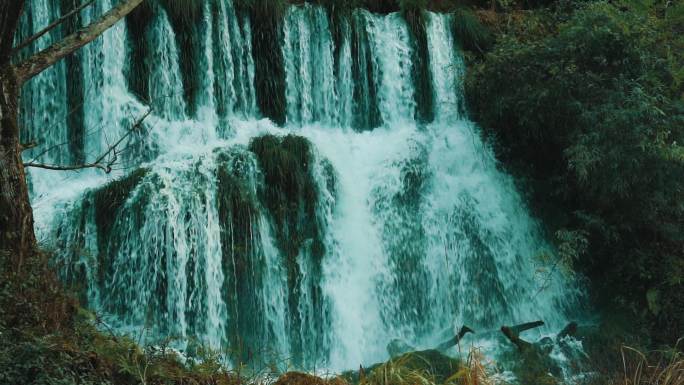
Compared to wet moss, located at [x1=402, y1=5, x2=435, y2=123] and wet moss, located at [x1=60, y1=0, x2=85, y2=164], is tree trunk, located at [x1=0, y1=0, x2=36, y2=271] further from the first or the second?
wet moss, located at [x1=402, y1=5, x2=435, y2=123]

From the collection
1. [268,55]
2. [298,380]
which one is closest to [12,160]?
[298,380]

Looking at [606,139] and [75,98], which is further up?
[75,98]

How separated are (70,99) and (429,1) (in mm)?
6930

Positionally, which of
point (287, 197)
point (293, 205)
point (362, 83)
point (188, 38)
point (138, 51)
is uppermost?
point (188, 38)

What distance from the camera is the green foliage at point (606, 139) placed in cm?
963

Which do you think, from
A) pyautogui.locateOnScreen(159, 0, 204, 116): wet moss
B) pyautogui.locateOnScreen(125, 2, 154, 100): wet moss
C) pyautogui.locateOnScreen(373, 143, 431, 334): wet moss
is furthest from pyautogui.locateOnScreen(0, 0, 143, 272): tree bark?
pyautogui.locateOnScreen(373, 143, 431, 334): wet moss

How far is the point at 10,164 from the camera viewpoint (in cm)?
521

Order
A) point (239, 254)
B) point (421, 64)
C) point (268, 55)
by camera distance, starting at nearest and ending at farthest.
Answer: point (239, 254), point (268, 55), point (421, 64)

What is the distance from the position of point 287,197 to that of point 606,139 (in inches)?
176

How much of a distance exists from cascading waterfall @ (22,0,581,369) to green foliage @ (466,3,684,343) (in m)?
0.64

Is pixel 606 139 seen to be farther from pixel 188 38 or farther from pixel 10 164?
pixel 10 164

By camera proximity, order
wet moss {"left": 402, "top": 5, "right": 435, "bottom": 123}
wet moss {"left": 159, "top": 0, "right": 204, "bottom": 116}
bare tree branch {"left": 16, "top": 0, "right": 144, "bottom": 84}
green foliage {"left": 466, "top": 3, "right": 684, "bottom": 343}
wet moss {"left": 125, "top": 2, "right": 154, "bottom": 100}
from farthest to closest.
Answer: wet moss {"left": 402, "top": 5, "right": 435, "bottom": 123} < wet moss {"left": 159, "top": 0, "right": 204, "bottom": 116} < wet moss {"left": 125, "top": 2, "right": 154, "bottom": 100} < green foliage {"left": 466, "top": 3, "right": 684, "bottom": 343} < bare tree branch {"left": 16, "top": 0, "right": 144, "bottom": 84}

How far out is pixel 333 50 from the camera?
38.2 ft

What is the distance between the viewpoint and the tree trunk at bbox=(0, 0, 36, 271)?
16.8ft
